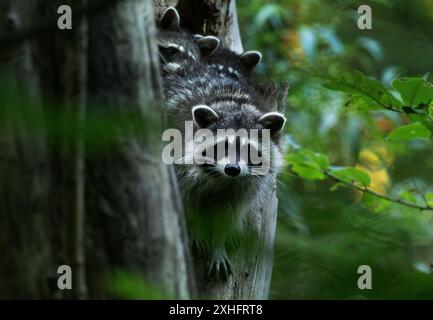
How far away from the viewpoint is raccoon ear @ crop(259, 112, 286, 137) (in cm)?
498

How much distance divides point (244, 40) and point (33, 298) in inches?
271

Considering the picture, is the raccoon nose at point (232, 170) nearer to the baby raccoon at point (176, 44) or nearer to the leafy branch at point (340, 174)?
the leafy branch at point (340, 174)

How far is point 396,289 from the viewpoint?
1418mm

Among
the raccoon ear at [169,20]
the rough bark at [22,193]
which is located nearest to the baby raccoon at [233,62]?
the raccoon ear at [169,20]

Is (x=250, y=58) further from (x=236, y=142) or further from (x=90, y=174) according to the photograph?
(x=90, y=174)

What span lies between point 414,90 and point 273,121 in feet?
8.04

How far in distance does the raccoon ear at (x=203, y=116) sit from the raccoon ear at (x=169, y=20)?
1105mm

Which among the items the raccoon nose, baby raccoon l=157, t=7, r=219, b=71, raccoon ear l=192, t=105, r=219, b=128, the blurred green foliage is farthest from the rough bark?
baby raccoon l=157, t=7, r=219, b=71

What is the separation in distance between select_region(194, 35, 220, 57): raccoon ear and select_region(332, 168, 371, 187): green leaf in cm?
241

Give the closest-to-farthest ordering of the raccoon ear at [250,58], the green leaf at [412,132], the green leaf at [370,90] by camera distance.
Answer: the green leaf at [370,90]
the green leaf at [412,132]
the raccoon ear at [250,58]

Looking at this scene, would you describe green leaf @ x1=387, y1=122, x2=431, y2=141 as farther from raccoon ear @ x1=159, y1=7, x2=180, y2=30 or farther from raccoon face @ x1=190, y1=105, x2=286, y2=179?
raccoon ear @ x1=159, y1=7, x2=180, y2=30

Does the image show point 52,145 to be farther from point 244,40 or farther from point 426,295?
point 244,40

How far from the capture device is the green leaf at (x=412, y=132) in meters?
2.98

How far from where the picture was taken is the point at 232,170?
4508 millimetres
